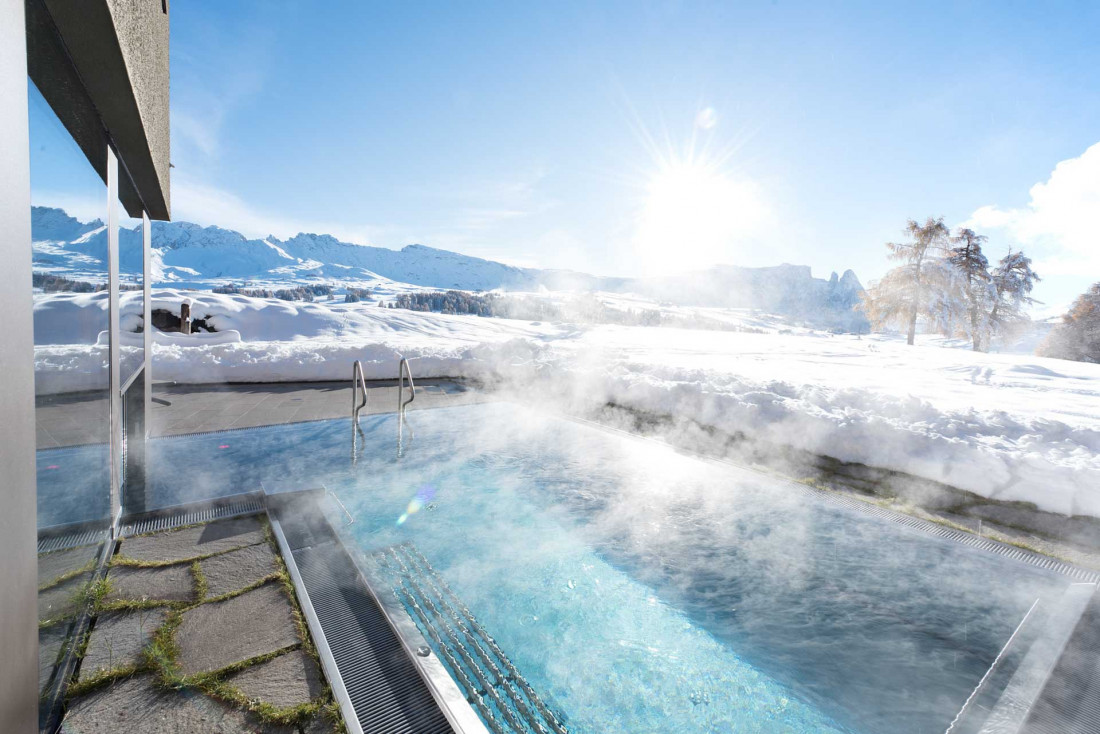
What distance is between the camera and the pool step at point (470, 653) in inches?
54.9

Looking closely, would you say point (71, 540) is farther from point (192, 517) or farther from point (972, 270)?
point (972, 270)

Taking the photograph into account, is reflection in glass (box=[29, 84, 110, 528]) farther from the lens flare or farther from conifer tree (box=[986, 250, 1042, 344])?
conifer tree (box=[986, 250, 1042, 344])

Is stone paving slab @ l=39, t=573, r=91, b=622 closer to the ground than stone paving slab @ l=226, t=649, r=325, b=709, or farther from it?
farther from it

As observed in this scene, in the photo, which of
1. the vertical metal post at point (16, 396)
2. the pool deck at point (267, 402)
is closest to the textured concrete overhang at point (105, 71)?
the vertical metal post at point (16, 396)

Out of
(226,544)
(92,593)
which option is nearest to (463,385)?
(226,544)

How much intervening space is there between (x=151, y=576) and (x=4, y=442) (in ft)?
5.53

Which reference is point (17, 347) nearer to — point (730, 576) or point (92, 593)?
point (92, 593)

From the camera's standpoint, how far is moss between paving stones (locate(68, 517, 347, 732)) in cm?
117

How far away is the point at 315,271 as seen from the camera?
101m

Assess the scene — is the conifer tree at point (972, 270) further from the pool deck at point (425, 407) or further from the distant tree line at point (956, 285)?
the pool deck at point (425, 407)

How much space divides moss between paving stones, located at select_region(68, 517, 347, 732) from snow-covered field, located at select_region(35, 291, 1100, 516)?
35.2 inches

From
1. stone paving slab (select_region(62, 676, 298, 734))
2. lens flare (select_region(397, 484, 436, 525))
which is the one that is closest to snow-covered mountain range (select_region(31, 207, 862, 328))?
stone paving slab (select_region(62, 676, 298, 734))

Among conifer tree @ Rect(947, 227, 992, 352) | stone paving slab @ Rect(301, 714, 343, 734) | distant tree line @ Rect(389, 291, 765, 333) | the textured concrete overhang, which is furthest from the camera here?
distant tree line @ Rect(389, 291, 765, 333)

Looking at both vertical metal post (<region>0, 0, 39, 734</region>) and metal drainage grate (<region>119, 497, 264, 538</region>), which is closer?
vertical metal post (<region>0, 0, 39, 734</region>)
